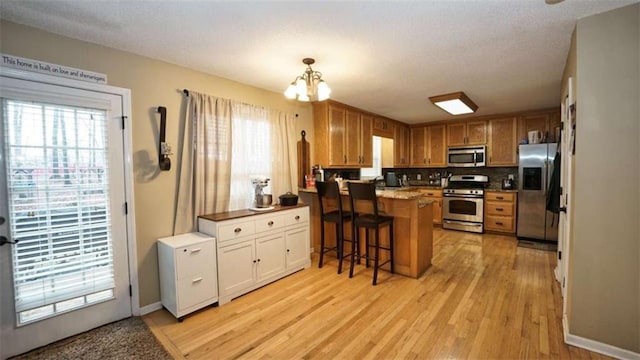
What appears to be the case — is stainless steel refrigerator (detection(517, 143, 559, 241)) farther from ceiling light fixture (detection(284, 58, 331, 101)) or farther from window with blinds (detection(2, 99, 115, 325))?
window with blinds (detection(2, 99, 115, 325))

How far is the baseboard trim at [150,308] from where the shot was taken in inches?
102

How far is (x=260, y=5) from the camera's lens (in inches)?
70.2

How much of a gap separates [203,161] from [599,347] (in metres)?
3.67

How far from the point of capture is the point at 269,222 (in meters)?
3.24

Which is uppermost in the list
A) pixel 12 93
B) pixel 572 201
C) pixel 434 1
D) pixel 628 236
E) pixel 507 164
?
pixel 434 1

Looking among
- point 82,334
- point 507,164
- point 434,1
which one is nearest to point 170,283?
point 82,334

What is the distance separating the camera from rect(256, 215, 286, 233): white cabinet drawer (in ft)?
10.2

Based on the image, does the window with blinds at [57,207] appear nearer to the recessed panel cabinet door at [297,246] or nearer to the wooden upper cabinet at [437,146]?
the recessed panel cabinet door at [297,246]

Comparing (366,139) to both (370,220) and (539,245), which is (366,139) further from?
(539,245)

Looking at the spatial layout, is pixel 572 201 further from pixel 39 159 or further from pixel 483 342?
pixel 39 159

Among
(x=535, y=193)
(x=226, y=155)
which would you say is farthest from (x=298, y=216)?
(x=535, y=193)

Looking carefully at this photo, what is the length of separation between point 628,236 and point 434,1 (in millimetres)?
2024

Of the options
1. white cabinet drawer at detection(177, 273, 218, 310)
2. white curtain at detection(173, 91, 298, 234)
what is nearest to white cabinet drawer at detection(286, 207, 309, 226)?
white curtain at detection(173, 91, 298, 234)

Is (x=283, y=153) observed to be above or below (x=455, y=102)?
below
